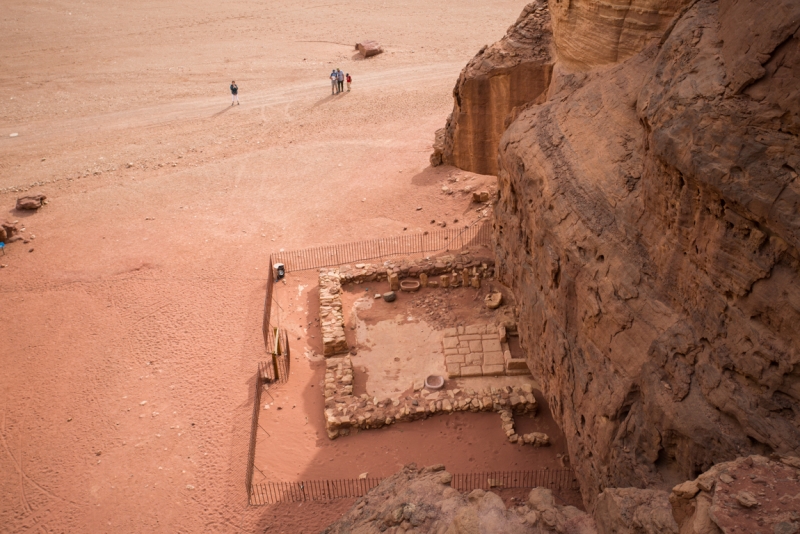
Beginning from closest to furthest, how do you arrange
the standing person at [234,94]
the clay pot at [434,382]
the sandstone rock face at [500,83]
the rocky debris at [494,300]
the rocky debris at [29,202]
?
the clay pot at [434,382]
the sandstone rock face at [500,83]
the rocky debris at [494,300]
the rocky debris at [29,202]
the standing person at [234,94]

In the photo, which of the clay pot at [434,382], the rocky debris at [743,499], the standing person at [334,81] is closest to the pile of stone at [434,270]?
the clay pot at [434,382]

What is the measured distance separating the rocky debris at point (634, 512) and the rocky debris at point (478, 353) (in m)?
6.86

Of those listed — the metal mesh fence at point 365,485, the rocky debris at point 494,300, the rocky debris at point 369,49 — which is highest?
the rocky debris at point 369,49

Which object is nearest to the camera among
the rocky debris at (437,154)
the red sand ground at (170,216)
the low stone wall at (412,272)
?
the red sand ground at (170,216)

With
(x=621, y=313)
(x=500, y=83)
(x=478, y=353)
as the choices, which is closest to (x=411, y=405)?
(x=478, y=353)

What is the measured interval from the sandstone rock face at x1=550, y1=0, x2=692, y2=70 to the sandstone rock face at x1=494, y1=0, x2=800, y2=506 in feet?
0.44

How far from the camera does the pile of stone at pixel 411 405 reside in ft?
41.2

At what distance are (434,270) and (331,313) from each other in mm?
3450

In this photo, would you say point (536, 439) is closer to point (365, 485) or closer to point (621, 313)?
point (365, 485)

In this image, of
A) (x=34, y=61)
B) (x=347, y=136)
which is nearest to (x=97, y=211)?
(x=347, y=136)

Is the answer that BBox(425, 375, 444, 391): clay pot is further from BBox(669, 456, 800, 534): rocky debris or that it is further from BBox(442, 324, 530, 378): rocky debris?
BBox(669, 456, 800, 534): rocky debris

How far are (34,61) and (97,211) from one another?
78.0 feet

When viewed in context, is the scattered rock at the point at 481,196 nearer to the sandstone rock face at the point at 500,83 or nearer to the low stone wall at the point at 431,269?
the low stone wall at the point at 431,269

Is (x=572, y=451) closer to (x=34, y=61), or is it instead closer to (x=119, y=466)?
(x=119, y=466)
